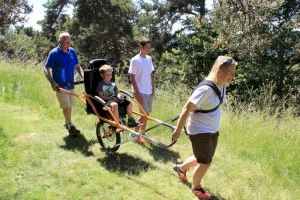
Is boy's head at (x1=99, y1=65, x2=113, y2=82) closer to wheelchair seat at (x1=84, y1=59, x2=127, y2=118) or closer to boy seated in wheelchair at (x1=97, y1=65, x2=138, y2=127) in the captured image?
boy seated in wheelchair at (x1=97, y1=65, x2=138, y2=127)

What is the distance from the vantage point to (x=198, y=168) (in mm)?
5867

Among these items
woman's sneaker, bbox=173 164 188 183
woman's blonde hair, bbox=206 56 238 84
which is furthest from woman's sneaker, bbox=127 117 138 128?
woman's blonde hair, bbox=206 56 238 84

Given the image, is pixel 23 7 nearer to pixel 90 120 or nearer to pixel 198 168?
pixel 90 120

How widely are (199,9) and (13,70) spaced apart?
1903cm

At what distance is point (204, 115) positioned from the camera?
5.61 metres

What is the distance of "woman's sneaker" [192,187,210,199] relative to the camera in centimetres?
602

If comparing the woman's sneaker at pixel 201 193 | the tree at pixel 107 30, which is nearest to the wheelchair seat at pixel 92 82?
the woman's sneaker at pixel 201 193

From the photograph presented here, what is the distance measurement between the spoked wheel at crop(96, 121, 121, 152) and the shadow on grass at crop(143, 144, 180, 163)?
2.00 ft

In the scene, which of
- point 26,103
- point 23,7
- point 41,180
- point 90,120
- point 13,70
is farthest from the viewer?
point 23,7

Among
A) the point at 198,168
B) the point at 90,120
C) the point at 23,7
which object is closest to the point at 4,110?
the point at 90,120

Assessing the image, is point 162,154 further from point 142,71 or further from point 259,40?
point 259,40

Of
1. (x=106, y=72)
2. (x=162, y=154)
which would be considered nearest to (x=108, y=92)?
(x=106, y=72)

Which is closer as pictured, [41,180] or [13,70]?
[41,180]

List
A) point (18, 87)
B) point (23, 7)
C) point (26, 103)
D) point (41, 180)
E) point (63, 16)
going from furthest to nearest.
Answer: point (63, 16)
point (23, 7)
point (18, 87)
point (26, 103)
point (41, 180)
